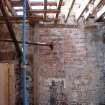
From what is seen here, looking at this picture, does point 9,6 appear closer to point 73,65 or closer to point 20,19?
A: point 20,19

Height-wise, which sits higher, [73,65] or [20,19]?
[20,19]

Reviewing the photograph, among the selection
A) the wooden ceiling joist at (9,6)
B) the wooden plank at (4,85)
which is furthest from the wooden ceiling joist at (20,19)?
the wooden plank at (4,85)

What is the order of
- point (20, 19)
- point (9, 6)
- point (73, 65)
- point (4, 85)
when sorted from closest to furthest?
point (4, 85)
point (9, 6)
point (20, 19)
point (73, 65)

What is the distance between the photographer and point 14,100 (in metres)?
4.94

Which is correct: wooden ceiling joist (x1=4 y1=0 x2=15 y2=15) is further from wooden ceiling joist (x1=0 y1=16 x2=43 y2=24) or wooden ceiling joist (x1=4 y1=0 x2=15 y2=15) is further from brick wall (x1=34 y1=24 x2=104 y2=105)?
brick wall (x1=34 y1=24 x2=104 y2=105)

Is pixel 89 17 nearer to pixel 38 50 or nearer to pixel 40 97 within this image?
pixel 38 50

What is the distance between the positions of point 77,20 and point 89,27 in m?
0.27

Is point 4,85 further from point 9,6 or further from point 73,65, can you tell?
point 73,65

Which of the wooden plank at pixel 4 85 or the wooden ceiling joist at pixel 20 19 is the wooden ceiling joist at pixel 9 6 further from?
the wooden plank at pixel 4 85

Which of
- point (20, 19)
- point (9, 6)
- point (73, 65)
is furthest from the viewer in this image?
point (73, 65)

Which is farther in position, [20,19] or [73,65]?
[73,65]

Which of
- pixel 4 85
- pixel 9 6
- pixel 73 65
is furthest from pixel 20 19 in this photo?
pixel 73 65

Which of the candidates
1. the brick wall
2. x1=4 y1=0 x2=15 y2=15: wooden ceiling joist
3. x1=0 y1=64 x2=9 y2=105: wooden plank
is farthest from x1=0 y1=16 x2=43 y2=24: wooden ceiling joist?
x1=0 y1=64 x2=9 y2=105: wooden plank

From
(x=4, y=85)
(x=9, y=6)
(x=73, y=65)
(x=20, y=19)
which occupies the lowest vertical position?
(x=4, y=85)
